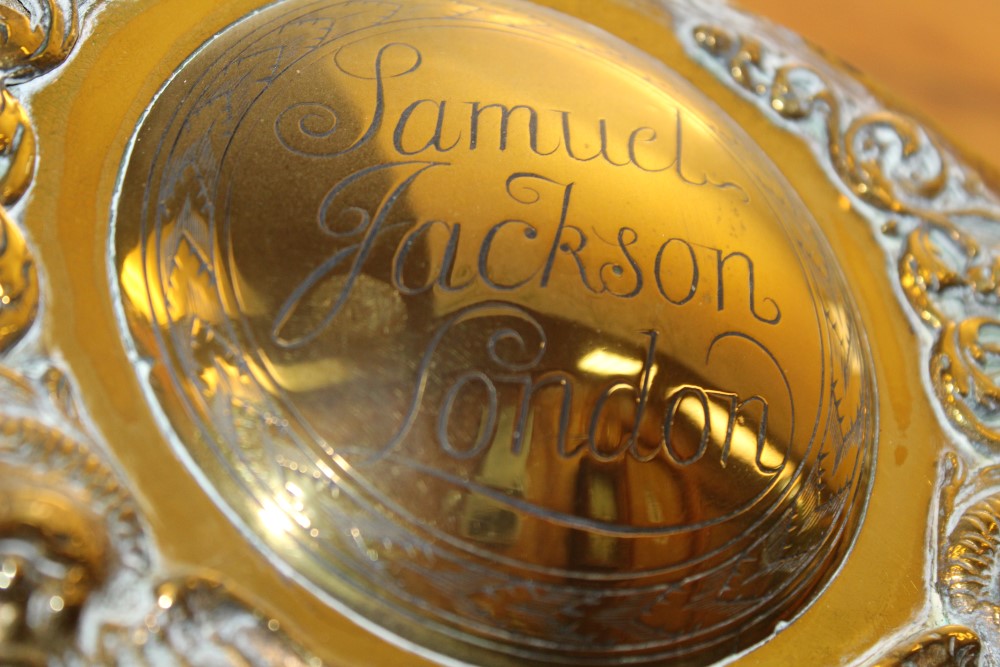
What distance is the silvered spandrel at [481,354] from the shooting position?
1.93 ft

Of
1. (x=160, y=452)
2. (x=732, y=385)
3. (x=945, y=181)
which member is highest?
(x=945, y=181)

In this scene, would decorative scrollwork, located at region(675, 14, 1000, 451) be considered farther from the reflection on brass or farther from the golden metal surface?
the reflection on brass

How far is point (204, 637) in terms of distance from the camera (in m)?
0.56

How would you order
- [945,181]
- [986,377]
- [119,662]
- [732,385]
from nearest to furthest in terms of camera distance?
[119,662] → [732,385] → [986,377] → [945,181]

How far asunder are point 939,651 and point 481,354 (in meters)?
0.38

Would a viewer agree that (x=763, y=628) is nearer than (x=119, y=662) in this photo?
No

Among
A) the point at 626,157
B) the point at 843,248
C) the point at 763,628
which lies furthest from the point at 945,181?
the point at 763,628

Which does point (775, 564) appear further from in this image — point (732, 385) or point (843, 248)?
point (843, 248)

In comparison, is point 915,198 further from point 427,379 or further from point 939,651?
point 427,379

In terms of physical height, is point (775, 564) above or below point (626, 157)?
below

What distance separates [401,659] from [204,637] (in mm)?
112

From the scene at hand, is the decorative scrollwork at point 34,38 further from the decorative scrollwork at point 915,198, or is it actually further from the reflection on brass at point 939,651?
the reflection on brass at point 939,651

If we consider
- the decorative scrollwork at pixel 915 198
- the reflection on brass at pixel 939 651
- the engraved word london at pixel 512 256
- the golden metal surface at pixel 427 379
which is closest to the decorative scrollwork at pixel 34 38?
the golden metal surface at pixel 427 379

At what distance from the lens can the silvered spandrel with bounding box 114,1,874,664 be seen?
23.2 inches
